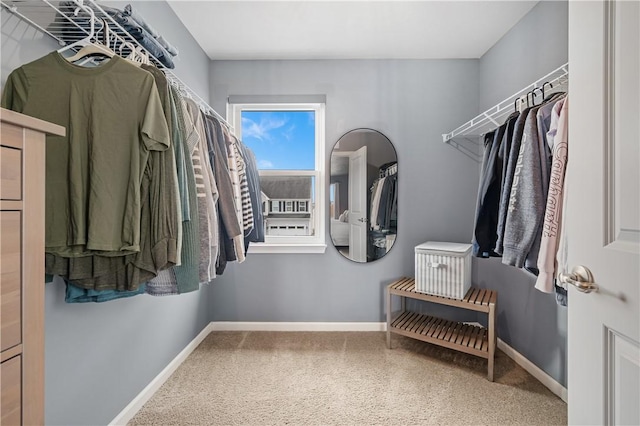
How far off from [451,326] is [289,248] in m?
1.47

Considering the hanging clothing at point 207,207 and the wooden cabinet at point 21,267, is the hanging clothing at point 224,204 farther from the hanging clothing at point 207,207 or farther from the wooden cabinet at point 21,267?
the wooden cabinet at point 21,267

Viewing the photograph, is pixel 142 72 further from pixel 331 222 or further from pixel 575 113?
pixel 331 222

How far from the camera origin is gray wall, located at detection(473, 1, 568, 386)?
178 cm

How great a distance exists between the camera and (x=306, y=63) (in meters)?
2.65

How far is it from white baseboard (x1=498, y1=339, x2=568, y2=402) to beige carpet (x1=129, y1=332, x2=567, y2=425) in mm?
36

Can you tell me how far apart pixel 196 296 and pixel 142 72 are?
1846mm

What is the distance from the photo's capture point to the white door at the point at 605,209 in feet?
2.21

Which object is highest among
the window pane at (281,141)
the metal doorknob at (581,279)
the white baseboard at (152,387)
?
the window pane at (281,141)

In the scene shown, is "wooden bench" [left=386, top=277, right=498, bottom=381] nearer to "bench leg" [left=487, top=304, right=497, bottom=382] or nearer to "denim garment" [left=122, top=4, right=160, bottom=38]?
"bench leg" [left=487, top=304, right=497, bottom=382]

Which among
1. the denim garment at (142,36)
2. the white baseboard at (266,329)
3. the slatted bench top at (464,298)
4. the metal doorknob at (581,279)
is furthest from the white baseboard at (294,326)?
the denim garment at (142,36)

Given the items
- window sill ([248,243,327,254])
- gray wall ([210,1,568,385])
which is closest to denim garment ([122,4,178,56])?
gray wall ([210,1,568,385])

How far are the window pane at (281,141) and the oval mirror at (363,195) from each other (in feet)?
0.93

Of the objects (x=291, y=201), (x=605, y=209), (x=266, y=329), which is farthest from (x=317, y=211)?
(x=605, y=209)

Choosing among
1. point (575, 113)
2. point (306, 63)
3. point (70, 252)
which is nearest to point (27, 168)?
point (70, 252)
